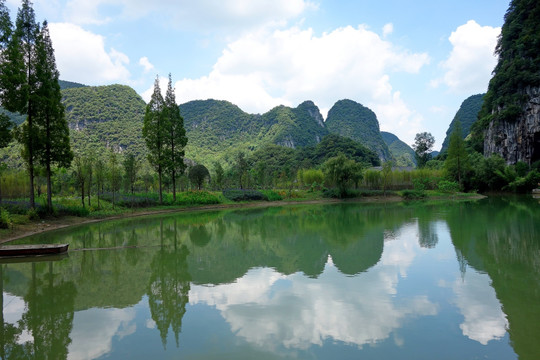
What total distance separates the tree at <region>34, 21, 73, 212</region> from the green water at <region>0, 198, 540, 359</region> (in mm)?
8393

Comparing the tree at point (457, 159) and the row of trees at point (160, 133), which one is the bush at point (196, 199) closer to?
the row of trees at point (160, 133)

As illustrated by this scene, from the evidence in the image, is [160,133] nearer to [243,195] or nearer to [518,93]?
[243,195]

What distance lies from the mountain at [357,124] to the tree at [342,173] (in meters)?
120

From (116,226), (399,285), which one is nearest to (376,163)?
(116,226)

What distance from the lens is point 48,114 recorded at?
18891mm

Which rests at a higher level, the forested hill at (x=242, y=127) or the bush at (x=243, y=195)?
the forested hill at (x=242, y=127)

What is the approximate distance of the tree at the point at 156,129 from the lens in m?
29.5

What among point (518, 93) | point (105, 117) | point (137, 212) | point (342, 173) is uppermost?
point (105, 117)

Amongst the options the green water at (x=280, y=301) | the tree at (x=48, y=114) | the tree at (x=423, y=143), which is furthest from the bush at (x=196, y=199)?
the tree at (x=423, y=143)

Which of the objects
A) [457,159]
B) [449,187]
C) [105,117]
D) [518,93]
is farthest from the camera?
[105,117]

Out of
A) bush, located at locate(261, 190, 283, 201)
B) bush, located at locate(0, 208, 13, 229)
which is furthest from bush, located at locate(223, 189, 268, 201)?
bush, located at locate(0, 208, 13, 229)

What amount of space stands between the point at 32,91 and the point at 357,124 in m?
169

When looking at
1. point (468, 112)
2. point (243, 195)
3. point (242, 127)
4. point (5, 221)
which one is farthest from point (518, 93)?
point (242, 127)

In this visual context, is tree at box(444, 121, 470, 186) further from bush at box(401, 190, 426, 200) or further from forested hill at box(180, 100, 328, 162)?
forested hill at box(180, 100, 328, 162)
